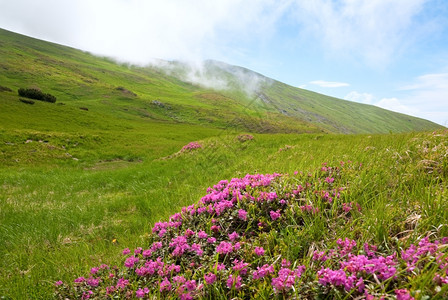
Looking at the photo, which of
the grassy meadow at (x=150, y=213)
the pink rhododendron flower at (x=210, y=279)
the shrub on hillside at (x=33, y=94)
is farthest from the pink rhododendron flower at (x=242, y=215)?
the shrub on hillside at (x=33, y=94)

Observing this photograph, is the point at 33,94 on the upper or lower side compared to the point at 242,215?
lower

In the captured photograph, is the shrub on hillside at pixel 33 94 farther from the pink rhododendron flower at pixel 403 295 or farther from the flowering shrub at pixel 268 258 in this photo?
the pink rhododendron flower at pixel 403 295

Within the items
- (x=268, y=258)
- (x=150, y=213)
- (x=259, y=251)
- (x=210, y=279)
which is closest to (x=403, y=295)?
(x=268, y=258)

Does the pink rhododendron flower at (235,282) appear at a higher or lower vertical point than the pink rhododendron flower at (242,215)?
lower

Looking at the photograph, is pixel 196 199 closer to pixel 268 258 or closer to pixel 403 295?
pixel 268 258

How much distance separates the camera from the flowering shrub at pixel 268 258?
192 centimetres

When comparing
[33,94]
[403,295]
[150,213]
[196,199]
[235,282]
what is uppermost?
[403,295]

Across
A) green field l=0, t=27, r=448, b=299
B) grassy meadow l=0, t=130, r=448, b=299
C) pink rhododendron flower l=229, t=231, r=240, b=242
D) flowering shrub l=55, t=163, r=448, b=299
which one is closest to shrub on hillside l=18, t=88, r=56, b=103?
green field l=0, t=27, r=448, b=299

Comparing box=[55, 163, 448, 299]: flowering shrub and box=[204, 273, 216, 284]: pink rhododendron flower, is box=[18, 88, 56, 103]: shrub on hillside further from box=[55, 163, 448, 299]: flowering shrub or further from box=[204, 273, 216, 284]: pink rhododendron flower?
box=[204, 273, 216, 284]: pink rhododendron flower

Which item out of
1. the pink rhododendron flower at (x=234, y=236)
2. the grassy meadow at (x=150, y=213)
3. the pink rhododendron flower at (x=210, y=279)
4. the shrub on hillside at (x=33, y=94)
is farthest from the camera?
the shrub on hillside at (x=33, y=94)

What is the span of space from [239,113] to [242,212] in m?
5.28

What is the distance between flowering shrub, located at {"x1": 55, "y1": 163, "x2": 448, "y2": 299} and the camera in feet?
6.29

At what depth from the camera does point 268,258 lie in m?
2.58

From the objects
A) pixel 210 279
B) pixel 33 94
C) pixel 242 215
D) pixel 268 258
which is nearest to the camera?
pixel 210 279
